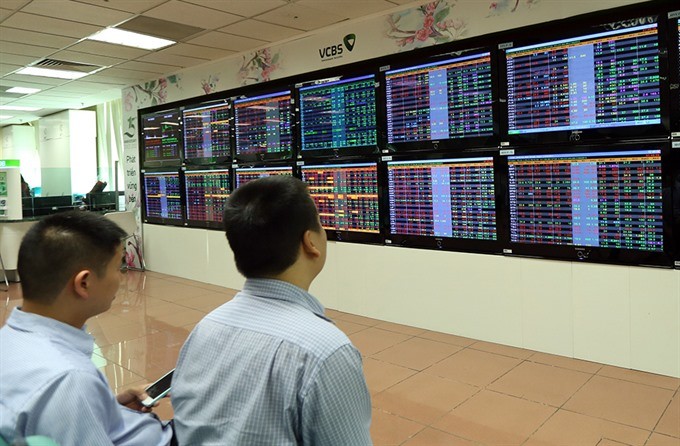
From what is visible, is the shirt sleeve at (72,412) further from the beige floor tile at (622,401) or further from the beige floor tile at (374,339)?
the beige floor tile at (374,339)

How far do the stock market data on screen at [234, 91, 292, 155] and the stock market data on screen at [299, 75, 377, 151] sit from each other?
9.6 inches

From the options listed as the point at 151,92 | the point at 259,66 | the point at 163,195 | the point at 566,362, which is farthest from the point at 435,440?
the point at 151,92

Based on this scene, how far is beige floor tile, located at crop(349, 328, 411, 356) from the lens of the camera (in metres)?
4.01

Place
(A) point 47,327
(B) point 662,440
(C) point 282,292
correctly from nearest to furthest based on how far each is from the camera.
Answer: (C) point 282,292
(A) point 47,327
(B) point 662,440

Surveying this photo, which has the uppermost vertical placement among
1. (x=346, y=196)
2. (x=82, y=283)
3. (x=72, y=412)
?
(x=346, y=196)

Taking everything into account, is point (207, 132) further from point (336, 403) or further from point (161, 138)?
point (336, 403)

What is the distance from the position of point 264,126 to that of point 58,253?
458 cm

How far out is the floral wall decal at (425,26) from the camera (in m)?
4.11

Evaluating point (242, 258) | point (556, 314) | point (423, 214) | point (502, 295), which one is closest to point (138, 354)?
point (423, 214)

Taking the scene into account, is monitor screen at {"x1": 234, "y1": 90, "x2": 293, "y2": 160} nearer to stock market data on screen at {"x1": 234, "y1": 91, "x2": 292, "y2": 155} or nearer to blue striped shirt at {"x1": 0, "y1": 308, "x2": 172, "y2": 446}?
stock market data on screen at {"x1": 234, "y1": 91, "x2": 292, "y2": 155}

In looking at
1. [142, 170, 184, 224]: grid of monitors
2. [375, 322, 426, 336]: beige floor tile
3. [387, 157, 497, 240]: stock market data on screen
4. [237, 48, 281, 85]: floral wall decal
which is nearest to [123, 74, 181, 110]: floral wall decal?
[142, 170, 184, 224]: grid of monitors

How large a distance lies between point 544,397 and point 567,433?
432 millimetres

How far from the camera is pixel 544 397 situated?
121 inches

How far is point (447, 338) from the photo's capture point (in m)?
4.20
